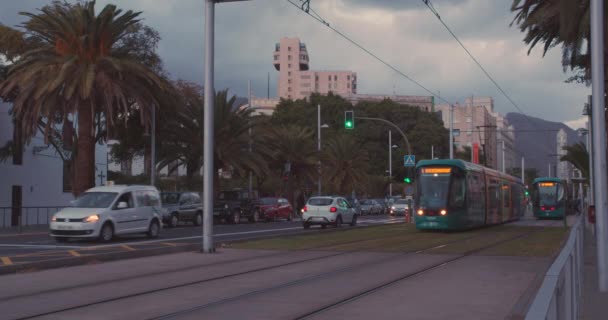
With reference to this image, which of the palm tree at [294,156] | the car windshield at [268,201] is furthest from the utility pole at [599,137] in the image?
the palm tree at [294,156]

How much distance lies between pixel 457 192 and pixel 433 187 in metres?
1.01

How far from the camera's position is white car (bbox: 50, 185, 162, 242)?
24.0 metres

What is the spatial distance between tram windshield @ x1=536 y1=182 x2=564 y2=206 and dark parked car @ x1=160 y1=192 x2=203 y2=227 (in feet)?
90.0

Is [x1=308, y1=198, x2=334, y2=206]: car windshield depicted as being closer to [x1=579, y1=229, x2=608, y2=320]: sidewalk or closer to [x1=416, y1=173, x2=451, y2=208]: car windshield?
[x1=416, y1=173, x2=451, y2=208]: car windshield

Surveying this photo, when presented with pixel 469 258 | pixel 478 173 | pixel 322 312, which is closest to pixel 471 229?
pixel 478 173

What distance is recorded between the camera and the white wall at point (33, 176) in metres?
40.3

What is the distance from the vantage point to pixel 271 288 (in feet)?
42.3

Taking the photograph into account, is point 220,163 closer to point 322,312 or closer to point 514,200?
point 514,200

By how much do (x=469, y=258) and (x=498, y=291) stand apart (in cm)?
658

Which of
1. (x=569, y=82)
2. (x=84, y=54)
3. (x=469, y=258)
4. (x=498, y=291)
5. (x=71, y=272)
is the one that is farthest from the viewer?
(x=84, y=54)

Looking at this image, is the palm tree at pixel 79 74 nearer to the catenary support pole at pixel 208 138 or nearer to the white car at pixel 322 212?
the white car at pixel 322 212

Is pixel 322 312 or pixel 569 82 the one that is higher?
pixel 569 82

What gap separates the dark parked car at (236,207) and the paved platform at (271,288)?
24.4 metres

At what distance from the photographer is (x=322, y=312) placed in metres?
10.3
